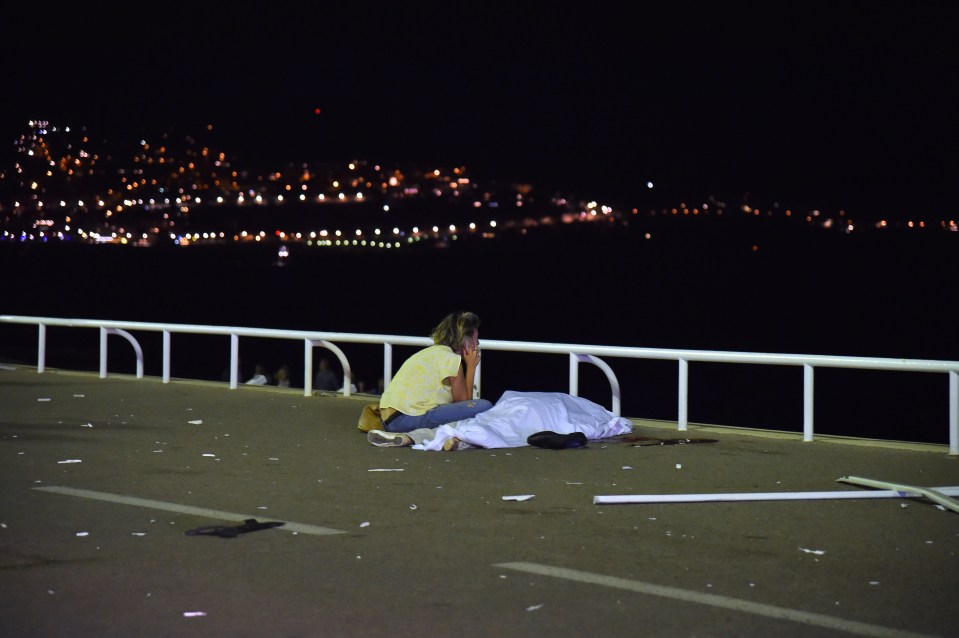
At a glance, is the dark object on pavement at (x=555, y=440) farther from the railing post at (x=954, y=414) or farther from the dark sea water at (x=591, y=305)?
the dark sea water at (x=591, y=305)

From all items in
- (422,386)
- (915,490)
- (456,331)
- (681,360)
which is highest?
(456,331)

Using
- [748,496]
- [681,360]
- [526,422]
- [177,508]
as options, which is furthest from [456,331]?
[177,508]

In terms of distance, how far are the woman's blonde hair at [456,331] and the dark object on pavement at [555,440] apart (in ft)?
3.57

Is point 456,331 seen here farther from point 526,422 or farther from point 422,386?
point 526,422

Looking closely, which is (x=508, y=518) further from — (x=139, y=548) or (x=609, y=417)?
(x=609, y=417)

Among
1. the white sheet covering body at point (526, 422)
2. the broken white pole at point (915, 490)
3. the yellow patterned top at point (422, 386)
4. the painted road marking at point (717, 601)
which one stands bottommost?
the painted road marking at point (717, 601)

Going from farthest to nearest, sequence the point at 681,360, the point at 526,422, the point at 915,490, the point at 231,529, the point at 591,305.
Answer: the point at 591,305 < the point at 681,360 < the point at 526,422 < the point at 915,490 < the point at 231,529

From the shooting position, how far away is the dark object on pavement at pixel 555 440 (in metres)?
10.1

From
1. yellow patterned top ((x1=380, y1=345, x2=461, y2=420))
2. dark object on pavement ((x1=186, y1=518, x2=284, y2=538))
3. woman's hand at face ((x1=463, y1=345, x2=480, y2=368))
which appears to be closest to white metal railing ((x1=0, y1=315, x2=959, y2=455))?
woman's hand at face ((x1=463, y1=345, x2=480, y2=368))

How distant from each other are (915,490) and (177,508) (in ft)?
15.0

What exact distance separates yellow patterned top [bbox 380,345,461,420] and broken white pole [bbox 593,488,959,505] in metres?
3.04

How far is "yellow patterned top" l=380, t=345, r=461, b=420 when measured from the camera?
1037cm

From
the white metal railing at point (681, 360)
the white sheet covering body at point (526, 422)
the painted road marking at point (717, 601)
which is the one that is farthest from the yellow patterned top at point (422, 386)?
→ the painted road marking at point (717, 601)

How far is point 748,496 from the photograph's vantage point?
25.2ft
